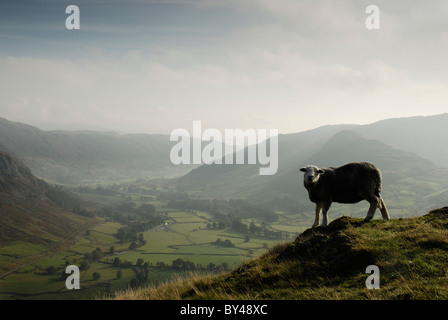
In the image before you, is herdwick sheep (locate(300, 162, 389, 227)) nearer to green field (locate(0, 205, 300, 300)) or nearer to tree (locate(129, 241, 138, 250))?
green field (locate(0, 205, 300, 300))

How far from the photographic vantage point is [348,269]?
8.27 meters

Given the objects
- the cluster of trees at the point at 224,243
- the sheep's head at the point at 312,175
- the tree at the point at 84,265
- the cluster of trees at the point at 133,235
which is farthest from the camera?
the cluster of trees at the point at 133,235

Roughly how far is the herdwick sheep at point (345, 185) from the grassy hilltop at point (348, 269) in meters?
1.43

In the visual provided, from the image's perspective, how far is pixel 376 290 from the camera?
6668 mm

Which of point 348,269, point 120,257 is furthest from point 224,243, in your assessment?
point 348,269

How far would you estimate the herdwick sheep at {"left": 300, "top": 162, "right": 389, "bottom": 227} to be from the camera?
1188 cm

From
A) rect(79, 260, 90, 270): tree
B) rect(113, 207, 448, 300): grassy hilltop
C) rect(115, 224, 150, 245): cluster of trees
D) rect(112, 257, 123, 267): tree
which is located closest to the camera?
rect(113, 207, 448, 300): grassy hilltop

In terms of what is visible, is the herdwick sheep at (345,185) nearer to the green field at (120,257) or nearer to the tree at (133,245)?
the green field at (120,257)

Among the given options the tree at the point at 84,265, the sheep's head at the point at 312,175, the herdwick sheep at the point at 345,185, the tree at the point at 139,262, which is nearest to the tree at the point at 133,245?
the tree at the point at 84,265

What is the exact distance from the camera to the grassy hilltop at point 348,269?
6723 mm

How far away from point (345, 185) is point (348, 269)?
192 inches

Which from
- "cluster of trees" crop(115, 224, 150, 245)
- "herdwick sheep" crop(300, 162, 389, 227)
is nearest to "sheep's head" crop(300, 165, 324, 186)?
"herdwick sheep" crop(300, 162, 389, 227)

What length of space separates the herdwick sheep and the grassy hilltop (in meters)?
1.43
